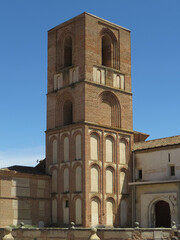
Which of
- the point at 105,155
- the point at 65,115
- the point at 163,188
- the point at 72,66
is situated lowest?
the point at 163,188

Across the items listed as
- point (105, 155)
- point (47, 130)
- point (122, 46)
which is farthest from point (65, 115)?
point (122, 46)

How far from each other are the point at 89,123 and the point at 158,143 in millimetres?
5901

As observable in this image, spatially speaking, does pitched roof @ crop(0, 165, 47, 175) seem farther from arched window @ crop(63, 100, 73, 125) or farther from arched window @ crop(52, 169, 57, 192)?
arched window @ crop(63, 100, 73, 125)

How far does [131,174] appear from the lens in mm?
38531

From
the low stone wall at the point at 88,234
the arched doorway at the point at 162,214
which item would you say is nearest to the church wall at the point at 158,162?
the arched doorway at the point at 162,214

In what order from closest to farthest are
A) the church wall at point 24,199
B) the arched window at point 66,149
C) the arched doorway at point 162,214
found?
1. the church wall at point 24,199
2. the arched doorway at point 162,214
3. the arched window at point 66,149

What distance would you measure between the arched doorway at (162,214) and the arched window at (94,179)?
4.83 meters

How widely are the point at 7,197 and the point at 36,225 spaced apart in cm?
323

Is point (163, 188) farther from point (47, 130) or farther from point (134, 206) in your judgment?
point (47, 130)

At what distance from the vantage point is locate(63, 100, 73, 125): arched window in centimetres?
3922

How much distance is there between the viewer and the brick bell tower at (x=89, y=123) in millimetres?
36000

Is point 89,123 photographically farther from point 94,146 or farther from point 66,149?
point 66,149

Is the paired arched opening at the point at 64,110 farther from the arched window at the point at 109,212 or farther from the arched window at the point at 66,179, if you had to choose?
the arched window at the point at 109,212

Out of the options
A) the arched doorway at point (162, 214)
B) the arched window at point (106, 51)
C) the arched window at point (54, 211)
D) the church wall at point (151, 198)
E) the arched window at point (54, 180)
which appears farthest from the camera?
the arched window at point (106, 51)
